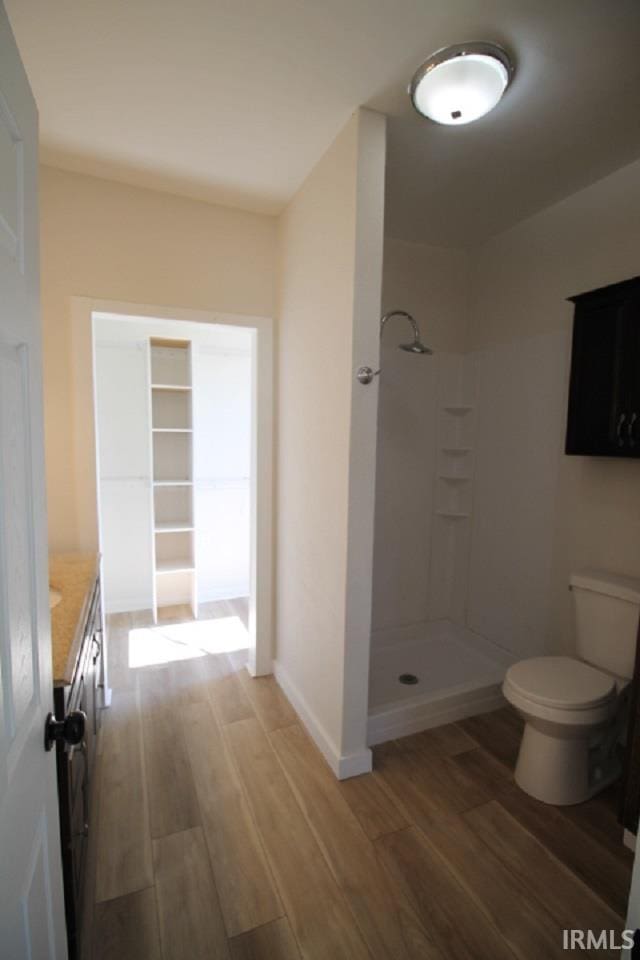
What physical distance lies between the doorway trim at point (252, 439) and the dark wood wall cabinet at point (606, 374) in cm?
155

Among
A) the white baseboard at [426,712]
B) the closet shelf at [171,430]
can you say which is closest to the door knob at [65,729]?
the white baseboard at [426,712]

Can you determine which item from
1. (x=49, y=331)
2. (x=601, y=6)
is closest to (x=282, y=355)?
(x=49, y=331)

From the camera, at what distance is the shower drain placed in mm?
2543

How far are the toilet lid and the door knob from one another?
1.61 meters

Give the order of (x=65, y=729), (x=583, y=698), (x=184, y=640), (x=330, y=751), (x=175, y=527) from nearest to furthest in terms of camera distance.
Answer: (x=65, y=729) < (x=583, y=698) < (x=330, y=751) < (x=184, y=640) < (x=175, y=527)

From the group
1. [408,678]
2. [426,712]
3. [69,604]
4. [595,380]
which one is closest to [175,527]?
[69,604]

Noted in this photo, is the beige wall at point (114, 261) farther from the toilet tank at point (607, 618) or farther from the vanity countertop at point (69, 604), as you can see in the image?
the toilet tank at point (607, 618)

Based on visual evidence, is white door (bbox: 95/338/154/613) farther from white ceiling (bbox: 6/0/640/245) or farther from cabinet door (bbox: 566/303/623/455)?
cabinet door (bbox: 566/303/623/455)

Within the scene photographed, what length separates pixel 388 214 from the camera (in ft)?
7.59

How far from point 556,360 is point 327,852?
7.91ft

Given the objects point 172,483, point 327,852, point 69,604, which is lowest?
point 327,852

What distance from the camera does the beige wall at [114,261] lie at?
2.03m

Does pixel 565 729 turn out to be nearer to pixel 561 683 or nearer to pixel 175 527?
pixel 561 683

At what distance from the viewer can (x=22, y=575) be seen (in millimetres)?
712
